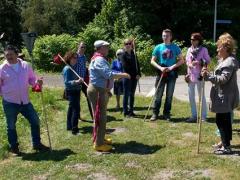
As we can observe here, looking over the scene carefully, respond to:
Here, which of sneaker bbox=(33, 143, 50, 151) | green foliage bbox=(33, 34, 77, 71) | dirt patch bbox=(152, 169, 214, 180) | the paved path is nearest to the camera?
dirt patch bbox=(152, 169, 214, 180)

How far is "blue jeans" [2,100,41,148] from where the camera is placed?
820 cm

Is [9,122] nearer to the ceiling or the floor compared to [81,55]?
nearer to the floor

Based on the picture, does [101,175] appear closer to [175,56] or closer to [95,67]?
[95,67]

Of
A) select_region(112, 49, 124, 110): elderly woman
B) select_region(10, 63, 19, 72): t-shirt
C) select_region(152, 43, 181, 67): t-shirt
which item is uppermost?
select_region(152, 43, 181, 67): t-shirt

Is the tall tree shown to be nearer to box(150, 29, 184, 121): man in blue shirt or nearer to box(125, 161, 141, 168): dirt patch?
box(150, 29, 184, 121): man in blue shirt

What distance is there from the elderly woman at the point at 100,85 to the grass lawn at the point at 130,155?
294mm

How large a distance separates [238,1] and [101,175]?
2623 cm

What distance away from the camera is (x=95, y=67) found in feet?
26.0

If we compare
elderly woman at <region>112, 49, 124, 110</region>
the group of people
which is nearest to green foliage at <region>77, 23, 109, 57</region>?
elderly woman at <region>112, 49, 124, 110</region>

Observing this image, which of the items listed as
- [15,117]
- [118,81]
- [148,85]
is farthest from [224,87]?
[148,85]

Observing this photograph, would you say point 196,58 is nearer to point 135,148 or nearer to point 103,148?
point 135,148

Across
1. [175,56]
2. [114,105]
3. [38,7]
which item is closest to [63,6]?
[38,7]

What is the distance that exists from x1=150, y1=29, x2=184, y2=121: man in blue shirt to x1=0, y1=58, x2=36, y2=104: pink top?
312cm

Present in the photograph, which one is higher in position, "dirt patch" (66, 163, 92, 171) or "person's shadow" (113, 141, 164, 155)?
"person's shadow" (113, 141, 164, 155)
